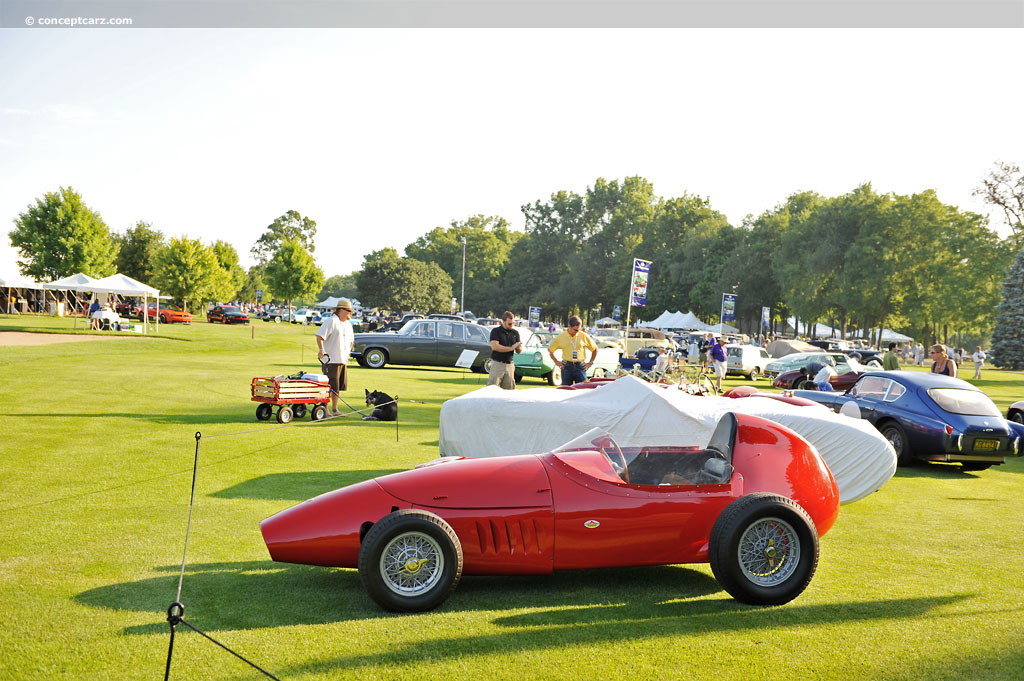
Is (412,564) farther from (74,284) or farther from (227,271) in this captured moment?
(227,271)

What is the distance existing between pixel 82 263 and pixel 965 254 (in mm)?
66112

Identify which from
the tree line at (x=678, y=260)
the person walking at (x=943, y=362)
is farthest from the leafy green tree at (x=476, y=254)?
the person walking at (x=943, y=362)

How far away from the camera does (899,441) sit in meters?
10.4

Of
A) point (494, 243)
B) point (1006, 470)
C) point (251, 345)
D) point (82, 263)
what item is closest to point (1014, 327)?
point (1006, 470)

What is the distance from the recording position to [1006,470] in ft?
35.3

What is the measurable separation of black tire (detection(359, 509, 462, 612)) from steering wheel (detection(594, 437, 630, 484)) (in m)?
1.22

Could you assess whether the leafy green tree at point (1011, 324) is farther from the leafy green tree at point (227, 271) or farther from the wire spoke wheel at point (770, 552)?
the leafy green tree at point (227, 271)

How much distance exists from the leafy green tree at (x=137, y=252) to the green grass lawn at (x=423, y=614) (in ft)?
222

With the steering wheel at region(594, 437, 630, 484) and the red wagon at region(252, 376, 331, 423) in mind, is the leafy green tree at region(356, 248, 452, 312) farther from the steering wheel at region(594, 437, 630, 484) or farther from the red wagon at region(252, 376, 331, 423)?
the steering wheel at region(594, 437, 630, 484)

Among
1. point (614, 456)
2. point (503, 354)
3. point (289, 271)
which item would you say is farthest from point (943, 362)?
point (289, 271)

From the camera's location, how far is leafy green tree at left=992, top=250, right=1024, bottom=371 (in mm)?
43750

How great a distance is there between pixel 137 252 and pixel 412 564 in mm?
74863

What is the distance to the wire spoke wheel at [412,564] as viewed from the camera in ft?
14.3

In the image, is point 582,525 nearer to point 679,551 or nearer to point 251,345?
point 679,551
